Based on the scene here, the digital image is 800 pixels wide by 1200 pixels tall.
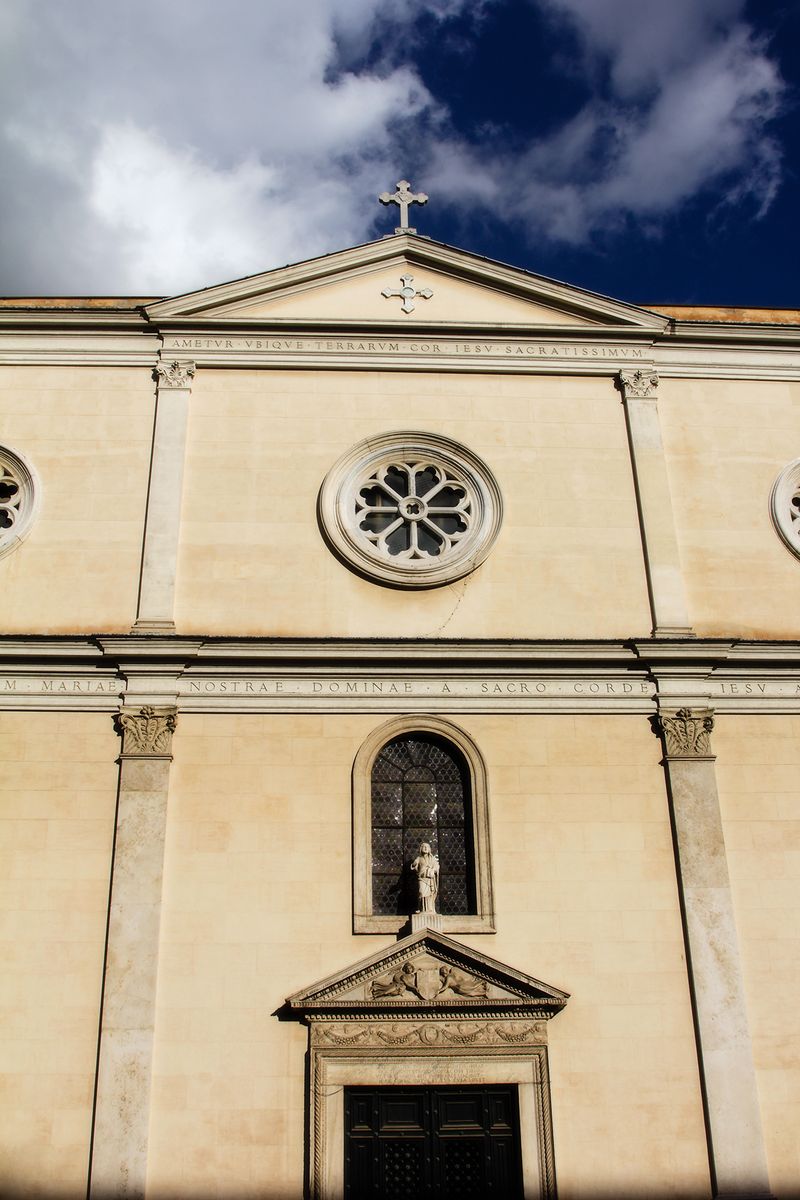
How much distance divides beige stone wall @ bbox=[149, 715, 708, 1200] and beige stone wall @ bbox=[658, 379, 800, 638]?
2367 millimetres

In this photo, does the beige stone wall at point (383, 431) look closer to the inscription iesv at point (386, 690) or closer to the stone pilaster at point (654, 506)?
the stone pilaster at point (654, 506)

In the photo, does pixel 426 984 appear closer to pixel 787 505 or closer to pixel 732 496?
pixel 732 496

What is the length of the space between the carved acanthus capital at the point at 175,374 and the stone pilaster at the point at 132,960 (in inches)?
192

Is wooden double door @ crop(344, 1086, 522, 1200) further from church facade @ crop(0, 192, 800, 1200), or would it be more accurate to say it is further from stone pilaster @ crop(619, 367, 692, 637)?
stone pilaster @ crop(619, 367, 692, 637)

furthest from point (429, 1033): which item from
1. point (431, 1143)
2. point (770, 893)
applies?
point (770, 893)

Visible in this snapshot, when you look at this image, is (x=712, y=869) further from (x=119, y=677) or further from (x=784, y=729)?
(x=119, y=677)

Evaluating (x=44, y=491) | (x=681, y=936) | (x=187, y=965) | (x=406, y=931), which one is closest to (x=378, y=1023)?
(x=406, y=931)

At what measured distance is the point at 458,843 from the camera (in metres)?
13.4

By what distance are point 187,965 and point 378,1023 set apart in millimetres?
2187

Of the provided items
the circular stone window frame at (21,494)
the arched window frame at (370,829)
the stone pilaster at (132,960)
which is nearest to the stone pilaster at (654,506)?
the arched window frame at (370,829)

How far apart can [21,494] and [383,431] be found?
4981 mm

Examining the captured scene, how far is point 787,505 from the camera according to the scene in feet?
51.4

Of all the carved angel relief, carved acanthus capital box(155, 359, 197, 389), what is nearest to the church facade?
the carved angel relief

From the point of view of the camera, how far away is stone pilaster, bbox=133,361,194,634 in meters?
14.2
